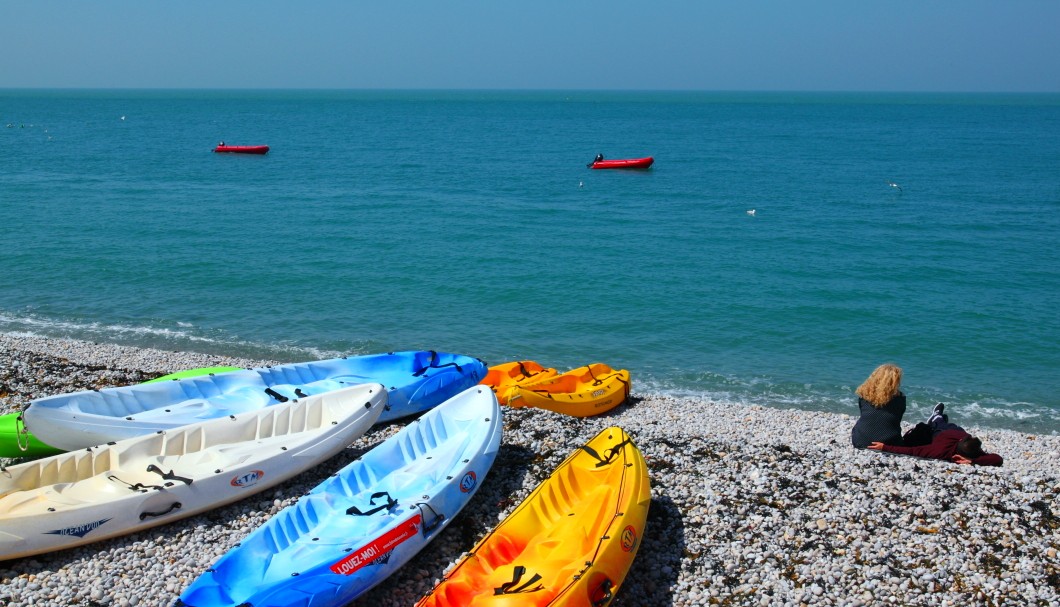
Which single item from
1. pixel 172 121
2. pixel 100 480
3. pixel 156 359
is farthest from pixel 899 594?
pixel 172 121

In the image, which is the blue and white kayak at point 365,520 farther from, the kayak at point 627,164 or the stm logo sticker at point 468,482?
the kayak at point 627,164

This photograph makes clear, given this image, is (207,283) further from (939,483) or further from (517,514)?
(939,483)

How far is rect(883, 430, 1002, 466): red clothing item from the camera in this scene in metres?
12.4

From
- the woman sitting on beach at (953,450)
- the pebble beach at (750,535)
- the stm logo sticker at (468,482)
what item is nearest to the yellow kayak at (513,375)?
the pebble beach at (750,535)

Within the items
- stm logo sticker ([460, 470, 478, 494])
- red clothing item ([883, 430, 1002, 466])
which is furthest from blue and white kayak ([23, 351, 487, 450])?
red clothing item ([883, 430, 1002, 466])

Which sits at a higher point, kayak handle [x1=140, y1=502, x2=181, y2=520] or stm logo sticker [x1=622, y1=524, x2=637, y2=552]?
stm logo sticker [x1=622, y1=524, x2=637, y2=552]

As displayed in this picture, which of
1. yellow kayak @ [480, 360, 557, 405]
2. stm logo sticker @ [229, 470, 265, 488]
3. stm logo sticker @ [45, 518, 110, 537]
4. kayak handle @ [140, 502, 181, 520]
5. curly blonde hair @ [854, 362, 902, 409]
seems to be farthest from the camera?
yellow kayak @ [480, 360, 557, 405]

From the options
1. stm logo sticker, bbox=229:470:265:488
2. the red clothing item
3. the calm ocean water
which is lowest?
the calm ocean water

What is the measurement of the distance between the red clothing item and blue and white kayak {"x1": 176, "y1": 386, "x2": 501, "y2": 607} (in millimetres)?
6231

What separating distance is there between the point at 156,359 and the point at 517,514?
14443mm

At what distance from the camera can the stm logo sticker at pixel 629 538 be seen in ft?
28.9

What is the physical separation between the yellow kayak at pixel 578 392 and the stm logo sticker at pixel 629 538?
575 cm

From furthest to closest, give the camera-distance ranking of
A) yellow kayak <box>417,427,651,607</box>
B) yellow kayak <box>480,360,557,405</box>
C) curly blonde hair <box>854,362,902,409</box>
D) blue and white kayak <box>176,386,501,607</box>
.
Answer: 1. yellow kayak <box>480,360,557,405</box>
2. curly blonde hair <box>854,362,902,409</box>
3. blue and white kayak <box>176,386,501,607</box>
4. yellow kayak <box>417,427,651,607</box>

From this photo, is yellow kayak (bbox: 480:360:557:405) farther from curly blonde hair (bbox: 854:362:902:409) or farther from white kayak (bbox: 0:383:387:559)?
curly blonde hair (bbox: 854:362:902:409)
